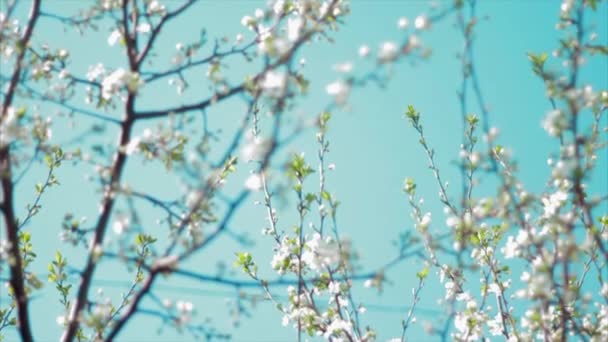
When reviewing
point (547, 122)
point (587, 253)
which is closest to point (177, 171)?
point (547, 122)

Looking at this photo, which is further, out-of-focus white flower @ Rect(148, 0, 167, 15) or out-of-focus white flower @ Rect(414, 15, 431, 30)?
out-of-focus white flower @ Rect(148, 0, 167, 15)

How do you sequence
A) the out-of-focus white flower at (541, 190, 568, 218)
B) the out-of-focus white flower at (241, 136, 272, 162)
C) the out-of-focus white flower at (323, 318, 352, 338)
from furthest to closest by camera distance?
the out-of-focus white flower at (323, 318, 352, 338) → the out-of-focus white flower at (541, 190, 568, 218) → the out-of-focus white flower at (241, 136, 272, 162)

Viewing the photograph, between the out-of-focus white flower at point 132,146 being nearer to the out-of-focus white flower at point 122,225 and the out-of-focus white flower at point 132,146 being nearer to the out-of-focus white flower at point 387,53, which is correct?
the out-of-focus white flower at point 122,225

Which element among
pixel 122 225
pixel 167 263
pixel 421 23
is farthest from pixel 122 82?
pixel 421 23

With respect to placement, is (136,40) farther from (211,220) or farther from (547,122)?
(547,122)

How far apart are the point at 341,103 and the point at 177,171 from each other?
0.94 metres

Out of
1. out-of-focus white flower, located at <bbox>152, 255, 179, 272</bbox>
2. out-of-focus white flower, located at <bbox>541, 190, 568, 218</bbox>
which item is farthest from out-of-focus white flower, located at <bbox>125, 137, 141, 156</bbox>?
out-of-focus white flower, located at <bbox>541, 190, 568, 218</bbox>

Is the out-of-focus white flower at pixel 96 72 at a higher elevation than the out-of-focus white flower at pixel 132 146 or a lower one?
higher

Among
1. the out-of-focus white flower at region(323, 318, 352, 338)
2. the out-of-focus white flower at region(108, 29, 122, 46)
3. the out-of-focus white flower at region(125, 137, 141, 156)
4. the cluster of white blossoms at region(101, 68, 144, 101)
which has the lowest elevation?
the out-of-focus white flower at region(323, 318, 352, 338)

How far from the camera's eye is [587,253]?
533cm

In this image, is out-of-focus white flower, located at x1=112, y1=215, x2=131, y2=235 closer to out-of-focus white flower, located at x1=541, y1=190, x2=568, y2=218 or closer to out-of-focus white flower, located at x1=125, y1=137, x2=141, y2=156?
out-of-focus white flower, located at x1=125, y1=137, x2=141, y2=156

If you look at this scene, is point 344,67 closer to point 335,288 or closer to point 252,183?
point 252,183

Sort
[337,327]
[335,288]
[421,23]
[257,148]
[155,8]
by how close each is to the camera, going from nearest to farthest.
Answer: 1. [257,148]
2. [421,23]
3. [155,8]
4. [335,288]
5. [337,327]

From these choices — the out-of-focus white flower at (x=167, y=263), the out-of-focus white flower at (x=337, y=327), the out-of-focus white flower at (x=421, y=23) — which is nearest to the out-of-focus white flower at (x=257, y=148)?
the out-of-focus white flower at (x=167, y=263)
